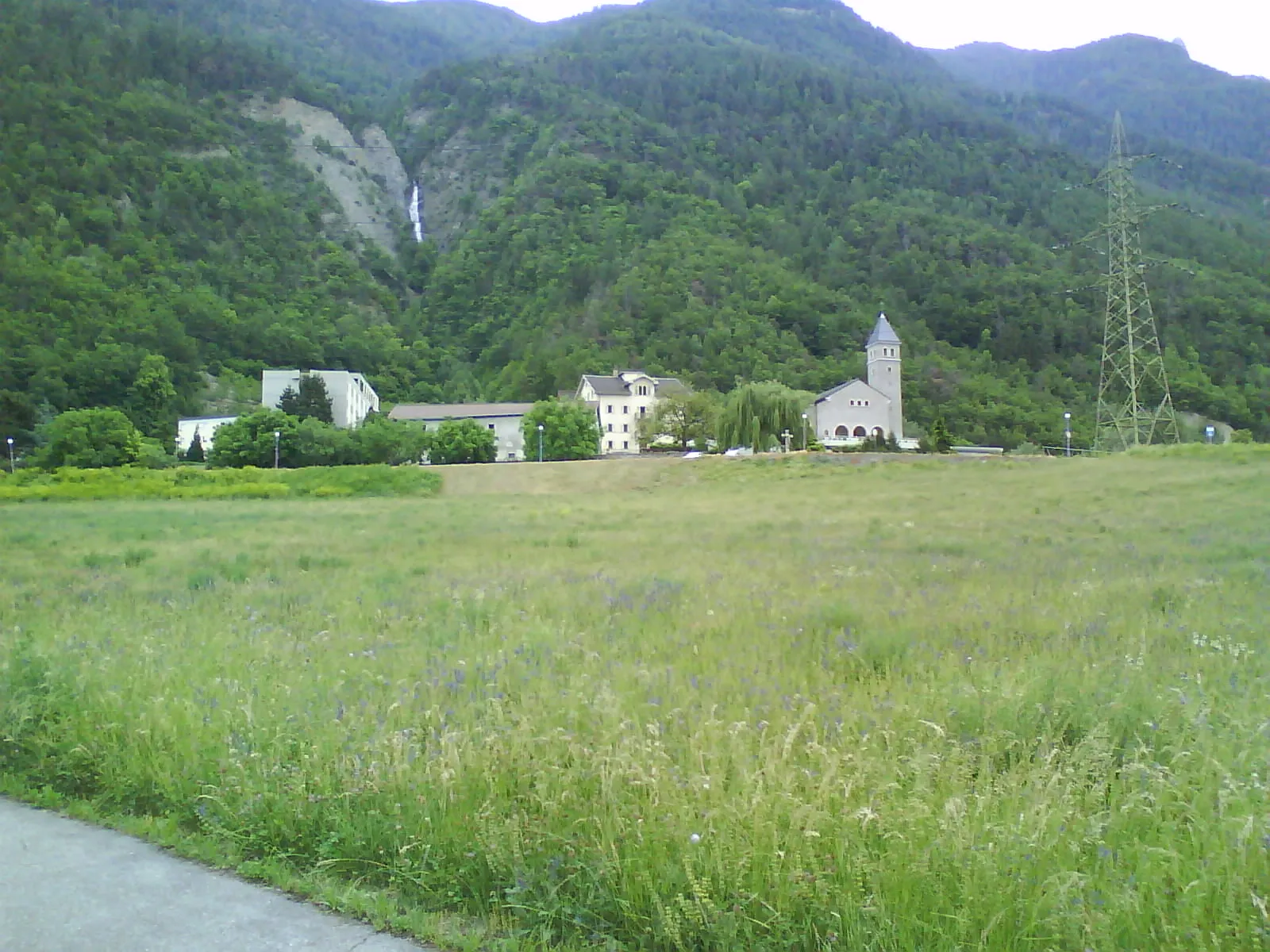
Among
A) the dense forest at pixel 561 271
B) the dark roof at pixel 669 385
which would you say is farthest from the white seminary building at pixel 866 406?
the dense forest at pixel 561 271

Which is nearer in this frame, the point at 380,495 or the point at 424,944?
the point at 424,944

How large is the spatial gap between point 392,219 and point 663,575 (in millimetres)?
202770

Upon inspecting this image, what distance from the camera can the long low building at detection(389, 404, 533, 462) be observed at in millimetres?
110438

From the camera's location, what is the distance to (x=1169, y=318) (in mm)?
130125

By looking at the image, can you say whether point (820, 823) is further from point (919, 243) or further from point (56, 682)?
point (919, 243)

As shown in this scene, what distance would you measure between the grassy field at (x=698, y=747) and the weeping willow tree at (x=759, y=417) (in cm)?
5873

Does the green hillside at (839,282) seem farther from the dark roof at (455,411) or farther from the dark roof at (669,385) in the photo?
the dark roof at (455,411)

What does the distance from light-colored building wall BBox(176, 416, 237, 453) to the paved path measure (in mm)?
104191

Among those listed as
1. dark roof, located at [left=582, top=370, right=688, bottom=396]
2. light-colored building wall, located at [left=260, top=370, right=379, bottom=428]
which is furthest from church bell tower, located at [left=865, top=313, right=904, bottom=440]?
light-colored building wall, located at [left=260, top=370, right=379, bottom=428]

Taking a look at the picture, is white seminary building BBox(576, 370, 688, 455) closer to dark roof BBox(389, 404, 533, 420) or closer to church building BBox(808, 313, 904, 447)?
dark roof BBox(389, 404, 533, 420)

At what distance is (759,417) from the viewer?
233 ft

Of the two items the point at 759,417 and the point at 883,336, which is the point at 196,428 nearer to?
the point at 759,417

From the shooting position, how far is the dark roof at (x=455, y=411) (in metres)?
112

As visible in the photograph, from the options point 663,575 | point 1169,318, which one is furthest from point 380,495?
point 1169,318
